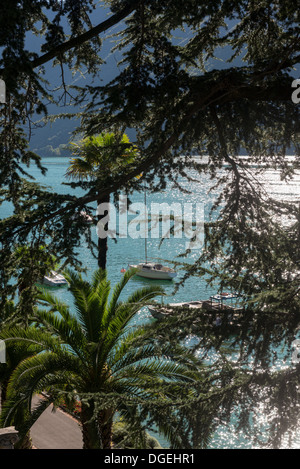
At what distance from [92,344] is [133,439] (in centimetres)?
452

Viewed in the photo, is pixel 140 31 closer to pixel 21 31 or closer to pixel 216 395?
pixel 21 31

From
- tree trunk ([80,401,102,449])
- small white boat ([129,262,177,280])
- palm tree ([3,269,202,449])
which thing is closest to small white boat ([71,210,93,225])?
palm tree ([3,269,202,449])

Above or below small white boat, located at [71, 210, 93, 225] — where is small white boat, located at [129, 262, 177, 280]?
below

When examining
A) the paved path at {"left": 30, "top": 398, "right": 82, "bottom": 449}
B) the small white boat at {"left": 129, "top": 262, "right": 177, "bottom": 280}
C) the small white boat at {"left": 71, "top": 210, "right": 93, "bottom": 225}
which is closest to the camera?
the small white boat at {"left": 71, "top": 210, "right": 93, "bottom": 225}

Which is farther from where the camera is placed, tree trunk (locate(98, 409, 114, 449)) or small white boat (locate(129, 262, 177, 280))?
small white boat (locate(129, 262, 177, 280))

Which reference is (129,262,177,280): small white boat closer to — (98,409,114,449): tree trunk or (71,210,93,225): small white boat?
(98,409,114,449): tree trunk

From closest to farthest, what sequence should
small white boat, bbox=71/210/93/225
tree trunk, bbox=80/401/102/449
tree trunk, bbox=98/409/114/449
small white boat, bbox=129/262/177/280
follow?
small white boat, bbox=71/210/93/225, tree trunk, bbox=80/401/102/449, tree trunk, bbox=98/409/114/449, small white boat, bbox=129/262/177/280

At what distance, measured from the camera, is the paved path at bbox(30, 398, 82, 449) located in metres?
12.9

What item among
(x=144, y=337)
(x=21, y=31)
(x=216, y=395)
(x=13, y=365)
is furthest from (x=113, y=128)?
(x=13, y=365)

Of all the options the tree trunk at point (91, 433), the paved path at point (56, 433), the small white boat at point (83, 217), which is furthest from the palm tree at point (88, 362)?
the paved path at point (56, 433)

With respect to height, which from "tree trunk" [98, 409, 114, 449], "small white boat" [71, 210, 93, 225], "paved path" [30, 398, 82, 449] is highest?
"small white boat" [71, 210, 93, 225]

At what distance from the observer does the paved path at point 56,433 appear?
12887mm

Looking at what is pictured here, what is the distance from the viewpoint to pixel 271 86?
4840 mm

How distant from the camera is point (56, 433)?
44.4 feet
